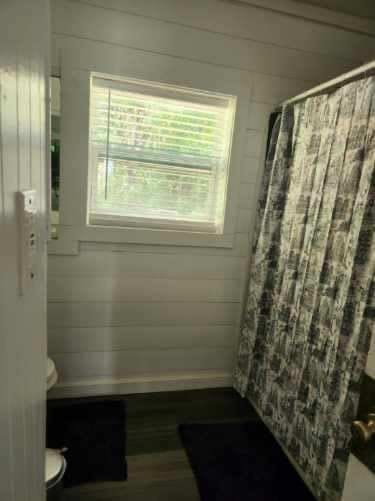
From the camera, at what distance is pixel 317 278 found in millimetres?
1599

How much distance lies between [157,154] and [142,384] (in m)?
1.60

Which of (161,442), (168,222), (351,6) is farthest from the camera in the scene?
(168,222)

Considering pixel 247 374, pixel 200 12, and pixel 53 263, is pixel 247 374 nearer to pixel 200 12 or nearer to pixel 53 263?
pixel 53 263

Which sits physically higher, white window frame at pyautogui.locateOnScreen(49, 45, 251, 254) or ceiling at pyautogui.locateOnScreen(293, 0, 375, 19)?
ceiling at pyautogui.locateOnScreen(293, 0, 375, 19)

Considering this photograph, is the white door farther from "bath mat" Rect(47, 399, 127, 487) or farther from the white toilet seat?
"bath mat" Rect(47, 399, 127, 487)

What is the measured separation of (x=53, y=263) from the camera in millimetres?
1967

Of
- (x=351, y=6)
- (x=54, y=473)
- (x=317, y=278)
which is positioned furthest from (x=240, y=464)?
(x=351, y=6)

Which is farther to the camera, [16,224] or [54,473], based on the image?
[54,473]

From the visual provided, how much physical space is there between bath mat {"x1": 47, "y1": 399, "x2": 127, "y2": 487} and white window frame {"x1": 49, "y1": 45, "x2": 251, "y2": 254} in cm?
101

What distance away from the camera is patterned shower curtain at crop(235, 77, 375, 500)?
1.37m

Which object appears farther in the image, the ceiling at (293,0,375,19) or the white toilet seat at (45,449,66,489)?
the ceiling at (293,0,375,19)

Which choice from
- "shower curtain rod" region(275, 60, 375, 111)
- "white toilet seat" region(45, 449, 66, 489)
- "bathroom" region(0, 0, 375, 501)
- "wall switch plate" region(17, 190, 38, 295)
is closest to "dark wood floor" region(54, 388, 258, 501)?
"bathroom" region(0, 0, 375, 501)

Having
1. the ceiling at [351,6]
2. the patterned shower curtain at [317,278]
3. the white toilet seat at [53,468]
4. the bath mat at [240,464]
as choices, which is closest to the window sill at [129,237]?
the patterned shower curtain at [317,278]

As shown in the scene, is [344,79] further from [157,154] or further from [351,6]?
[157,154]
